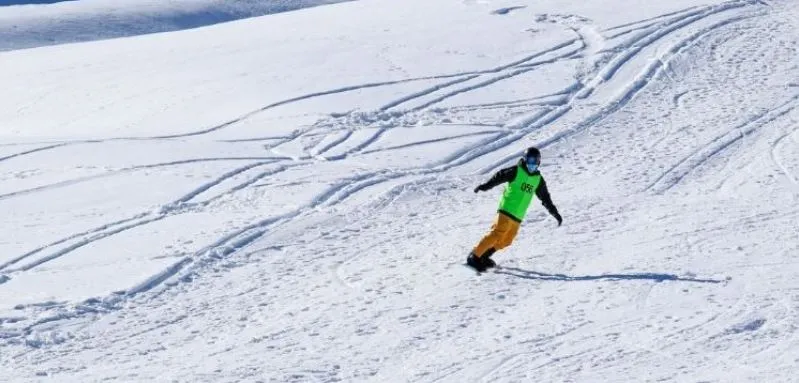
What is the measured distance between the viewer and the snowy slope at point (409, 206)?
9477 mm

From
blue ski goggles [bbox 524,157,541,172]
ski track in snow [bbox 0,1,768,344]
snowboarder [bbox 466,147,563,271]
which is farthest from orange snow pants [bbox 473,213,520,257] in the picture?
ski track in snow [bbox 0,1,768,344]

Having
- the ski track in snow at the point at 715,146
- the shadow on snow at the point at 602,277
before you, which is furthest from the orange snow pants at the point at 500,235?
the ski track in snow at the point at 715,146

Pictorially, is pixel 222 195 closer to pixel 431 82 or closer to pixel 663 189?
pixel 663 189

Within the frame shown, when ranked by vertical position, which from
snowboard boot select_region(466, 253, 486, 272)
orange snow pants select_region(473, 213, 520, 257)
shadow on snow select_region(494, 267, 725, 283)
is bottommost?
shadow on snow select_region(494, 267, 725, 283)

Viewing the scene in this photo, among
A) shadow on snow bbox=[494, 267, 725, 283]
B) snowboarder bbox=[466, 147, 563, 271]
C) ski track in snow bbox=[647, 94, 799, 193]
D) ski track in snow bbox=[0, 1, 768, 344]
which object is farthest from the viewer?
ski track in snow bbox=[647, 94, 799, 193]

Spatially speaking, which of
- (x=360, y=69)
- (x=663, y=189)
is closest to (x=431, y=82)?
(x=360, y=69)

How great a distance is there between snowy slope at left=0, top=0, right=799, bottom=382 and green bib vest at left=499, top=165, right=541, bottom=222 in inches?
24.8

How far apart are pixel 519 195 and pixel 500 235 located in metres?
0.41

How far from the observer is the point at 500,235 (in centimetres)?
1134

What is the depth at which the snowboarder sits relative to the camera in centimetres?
1126

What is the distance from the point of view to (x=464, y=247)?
12508 millimetres

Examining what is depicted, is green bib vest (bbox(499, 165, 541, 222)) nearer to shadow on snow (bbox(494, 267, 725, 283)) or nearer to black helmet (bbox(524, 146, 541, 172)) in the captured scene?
black helmet (bbox(524, 146, 541, 172))

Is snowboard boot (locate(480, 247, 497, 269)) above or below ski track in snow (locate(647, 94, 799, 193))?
above

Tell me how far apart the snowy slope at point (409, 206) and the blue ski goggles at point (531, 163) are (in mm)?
1013
